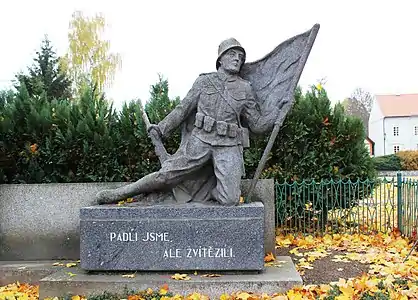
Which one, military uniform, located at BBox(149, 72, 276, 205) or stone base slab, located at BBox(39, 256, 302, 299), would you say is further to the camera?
military uniform, located at BBox(149, 72, 276, 205)

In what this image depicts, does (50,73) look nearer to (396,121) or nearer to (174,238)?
(174,238)

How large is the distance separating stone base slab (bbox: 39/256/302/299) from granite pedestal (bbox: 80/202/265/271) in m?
0.18

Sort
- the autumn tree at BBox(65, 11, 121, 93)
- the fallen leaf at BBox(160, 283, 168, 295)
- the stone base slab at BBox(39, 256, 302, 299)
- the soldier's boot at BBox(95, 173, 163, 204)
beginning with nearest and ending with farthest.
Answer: the fallen leaf at BBox(160, 283, 168, 295) → the stone base slab at BBox(39, 256, 302, 299) → the soldier's boot at BBox(95, 173, 163, 204) → the autumn tree at BBox(65, 11, 121, 93)

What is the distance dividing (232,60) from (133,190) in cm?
185

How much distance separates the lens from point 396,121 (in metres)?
55.9

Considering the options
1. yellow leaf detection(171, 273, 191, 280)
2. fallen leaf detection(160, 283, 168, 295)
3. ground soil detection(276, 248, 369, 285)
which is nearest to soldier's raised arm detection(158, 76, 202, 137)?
yellow leaf detection(171, 273, 191, 280)

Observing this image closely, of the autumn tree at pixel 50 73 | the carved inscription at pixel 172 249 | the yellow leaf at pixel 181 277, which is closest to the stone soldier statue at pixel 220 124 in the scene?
the carved inscription at pixel 172 249

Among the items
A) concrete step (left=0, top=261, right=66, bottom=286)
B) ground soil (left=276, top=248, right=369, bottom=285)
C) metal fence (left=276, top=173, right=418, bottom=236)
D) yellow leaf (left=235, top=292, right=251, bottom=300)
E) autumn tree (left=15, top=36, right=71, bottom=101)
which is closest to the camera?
yellow leaf (left=235, top=292, right=251, bottom=300)

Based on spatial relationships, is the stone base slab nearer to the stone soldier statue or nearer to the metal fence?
the stone soldier statue

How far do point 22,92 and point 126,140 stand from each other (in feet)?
5.93

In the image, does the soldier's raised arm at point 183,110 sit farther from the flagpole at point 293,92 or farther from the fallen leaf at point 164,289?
the fallen leaf at point 164,289

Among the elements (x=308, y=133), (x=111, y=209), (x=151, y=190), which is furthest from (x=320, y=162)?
(x=111, y=209)

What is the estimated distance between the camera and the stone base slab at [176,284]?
510 cm

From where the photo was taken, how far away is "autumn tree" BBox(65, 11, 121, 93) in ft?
106
